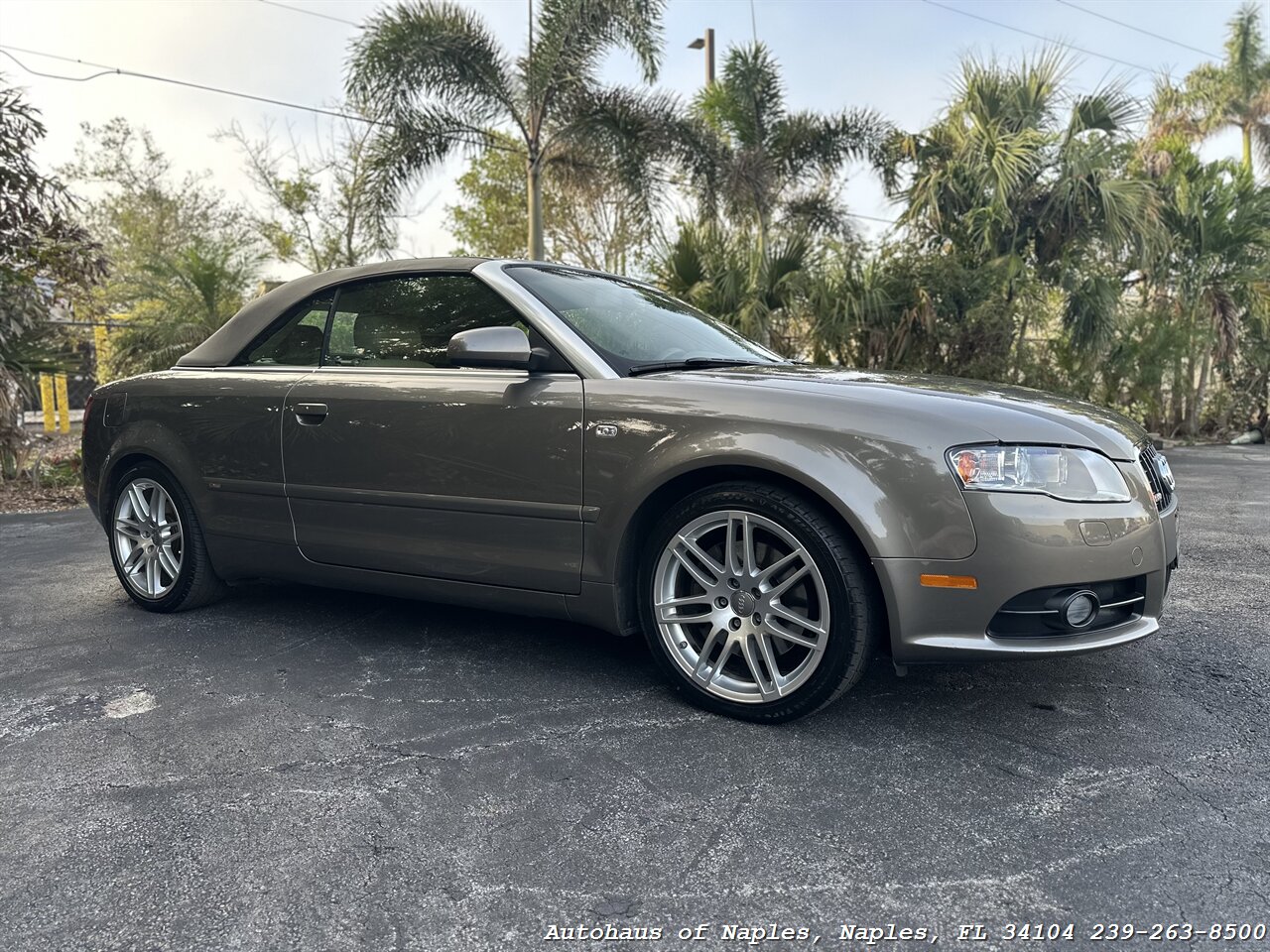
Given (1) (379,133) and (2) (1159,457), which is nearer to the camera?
(2) (1159,457)

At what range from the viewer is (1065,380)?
492 inches

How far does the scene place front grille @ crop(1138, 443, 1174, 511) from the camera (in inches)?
121

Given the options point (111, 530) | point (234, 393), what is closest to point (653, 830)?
point (234, 393)

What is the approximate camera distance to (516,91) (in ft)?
43.1

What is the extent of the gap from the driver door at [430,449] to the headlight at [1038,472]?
1.26 meters

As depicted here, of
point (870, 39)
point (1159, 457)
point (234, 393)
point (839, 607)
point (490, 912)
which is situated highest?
point (870, 39)

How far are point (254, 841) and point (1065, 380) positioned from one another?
1230 centimetres

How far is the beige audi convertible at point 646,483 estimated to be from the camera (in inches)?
108

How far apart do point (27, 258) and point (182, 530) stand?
18.0 feet

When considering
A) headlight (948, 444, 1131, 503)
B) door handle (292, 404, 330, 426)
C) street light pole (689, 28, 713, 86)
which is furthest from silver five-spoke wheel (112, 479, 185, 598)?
street light pole (689, 28, 713, 86)

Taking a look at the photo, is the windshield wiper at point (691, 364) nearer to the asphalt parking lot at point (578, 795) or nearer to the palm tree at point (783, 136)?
the asphalt parking lot at point (578, 795)

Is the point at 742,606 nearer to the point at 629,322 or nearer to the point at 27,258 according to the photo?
the point at 629,322

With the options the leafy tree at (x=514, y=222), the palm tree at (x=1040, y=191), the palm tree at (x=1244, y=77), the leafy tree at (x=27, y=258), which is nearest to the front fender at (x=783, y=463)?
the leafy tree at (x=27, y=258)

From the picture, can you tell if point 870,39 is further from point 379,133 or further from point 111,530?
point 111,530
